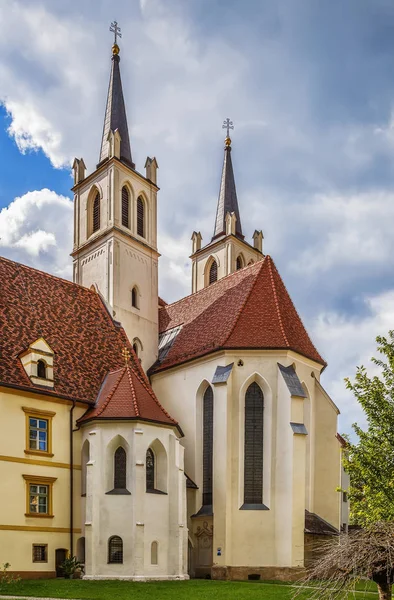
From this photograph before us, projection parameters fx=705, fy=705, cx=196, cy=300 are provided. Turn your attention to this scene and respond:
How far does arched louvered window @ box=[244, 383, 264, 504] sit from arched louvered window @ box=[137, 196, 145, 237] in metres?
12.9

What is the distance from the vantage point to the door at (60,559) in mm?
26953

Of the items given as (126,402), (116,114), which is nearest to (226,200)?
(116,114)

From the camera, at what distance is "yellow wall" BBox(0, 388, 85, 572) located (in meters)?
25.8

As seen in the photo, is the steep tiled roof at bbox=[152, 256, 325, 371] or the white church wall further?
the steep tiled roof at bbox=[152, 256, 325, 371]

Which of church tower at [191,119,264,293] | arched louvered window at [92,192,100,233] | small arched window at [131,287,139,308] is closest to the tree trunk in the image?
small arched window at [131,287,139,308]

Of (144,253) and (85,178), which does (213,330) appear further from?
(85,178)

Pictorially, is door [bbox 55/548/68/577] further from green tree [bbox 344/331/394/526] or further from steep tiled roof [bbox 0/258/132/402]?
green tree [bbox 344/331/394/526]

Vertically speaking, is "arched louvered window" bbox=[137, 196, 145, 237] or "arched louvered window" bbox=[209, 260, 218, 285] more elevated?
"arched louvered window" bbox=[137, 196, 145, 237]

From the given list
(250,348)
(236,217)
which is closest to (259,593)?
(250,348)

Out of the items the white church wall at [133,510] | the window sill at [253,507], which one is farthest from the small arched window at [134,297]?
the window sill at [253,507]

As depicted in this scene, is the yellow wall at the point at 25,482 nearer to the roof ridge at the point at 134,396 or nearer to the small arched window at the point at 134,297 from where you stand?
the roof ridge at the point at 134,396

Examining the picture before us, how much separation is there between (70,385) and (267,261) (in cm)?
1168

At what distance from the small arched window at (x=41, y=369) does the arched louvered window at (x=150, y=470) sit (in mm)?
5200

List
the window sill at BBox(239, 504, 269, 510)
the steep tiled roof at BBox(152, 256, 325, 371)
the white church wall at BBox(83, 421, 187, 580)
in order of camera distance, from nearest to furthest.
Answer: the white church wall at BBox(83, 421, 187, 580) < the window sill at BBox(239, 504, 269, 510) < the steep tiled roof at BBox(152, 256, 325, 371)
